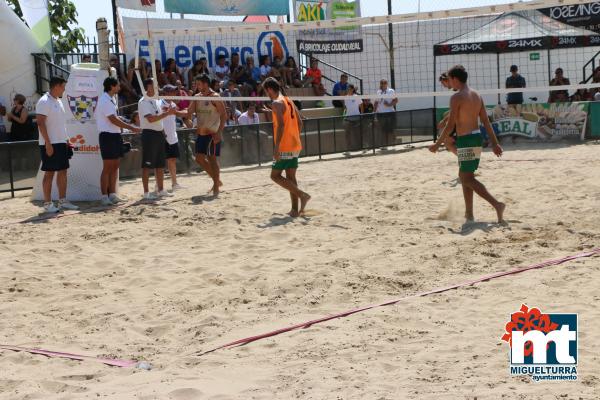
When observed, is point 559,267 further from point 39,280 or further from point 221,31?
point 221,31

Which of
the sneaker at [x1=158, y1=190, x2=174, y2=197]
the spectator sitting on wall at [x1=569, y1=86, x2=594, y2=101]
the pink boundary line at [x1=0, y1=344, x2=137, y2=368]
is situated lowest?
the pink boundary line at [x1=0, y1=344, x2=137, y2=368]

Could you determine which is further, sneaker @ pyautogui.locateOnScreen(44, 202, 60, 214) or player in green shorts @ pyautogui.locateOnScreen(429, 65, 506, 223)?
sneaker @ pyautogui.locateOnScreen(44, 202, 60, 214)

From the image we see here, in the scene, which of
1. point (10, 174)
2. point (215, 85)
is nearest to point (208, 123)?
point (10, 174)

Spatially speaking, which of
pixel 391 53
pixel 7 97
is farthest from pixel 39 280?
pixel 391 53

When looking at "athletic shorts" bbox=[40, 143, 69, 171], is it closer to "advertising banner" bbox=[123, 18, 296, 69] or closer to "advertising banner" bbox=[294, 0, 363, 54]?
"advertising banner" bbox=[123, 18, 296, 69]

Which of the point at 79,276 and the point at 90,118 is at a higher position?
the point at 90,118

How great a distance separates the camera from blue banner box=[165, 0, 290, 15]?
61.7 ft

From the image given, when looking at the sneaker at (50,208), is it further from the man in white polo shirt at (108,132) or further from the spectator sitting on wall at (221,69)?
the spectator sitting on wall at (221,69)

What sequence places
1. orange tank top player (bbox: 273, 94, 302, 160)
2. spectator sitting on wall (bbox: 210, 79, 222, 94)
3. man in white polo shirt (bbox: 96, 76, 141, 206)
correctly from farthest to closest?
spectator sitting on wall (bbox: 210, 79, 222, 94) → man in white polo shirt (bbox: 96, 76, 141, 206) → orange tank top player (bbox: 273, 94, 302, 160)

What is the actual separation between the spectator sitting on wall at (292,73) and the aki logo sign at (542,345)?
1477 cm

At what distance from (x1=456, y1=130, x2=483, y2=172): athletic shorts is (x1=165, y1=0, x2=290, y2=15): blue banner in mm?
11584

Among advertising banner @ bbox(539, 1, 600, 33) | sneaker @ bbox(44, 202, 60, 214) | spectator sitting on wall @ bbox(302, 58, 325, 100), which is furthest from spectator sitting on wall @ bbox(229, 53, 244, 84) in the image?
sneaker @ bbox(44, 202, 60, 214)

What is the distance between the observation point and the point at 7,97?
15625mm

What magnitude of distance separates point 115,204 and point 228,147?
4197mm
